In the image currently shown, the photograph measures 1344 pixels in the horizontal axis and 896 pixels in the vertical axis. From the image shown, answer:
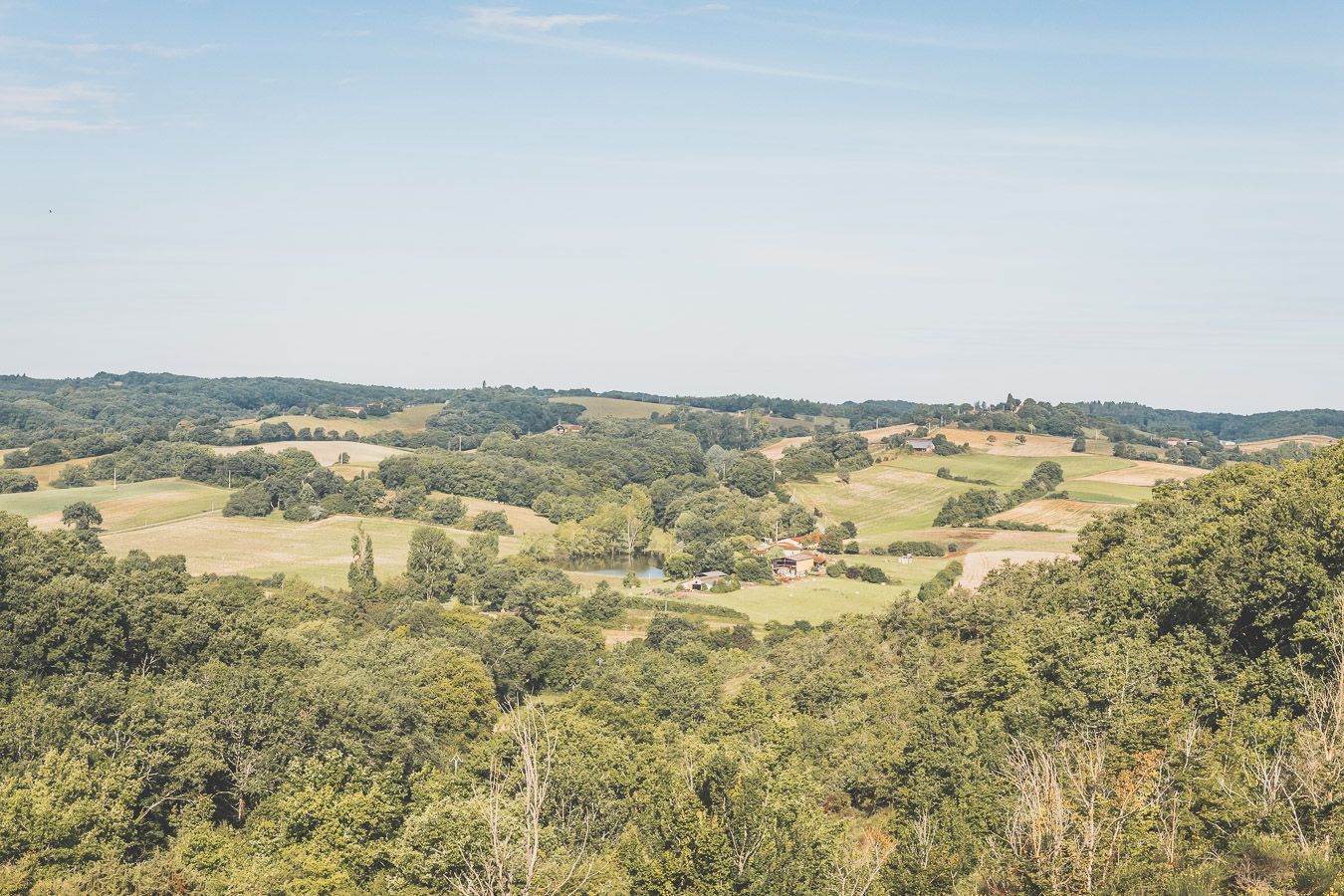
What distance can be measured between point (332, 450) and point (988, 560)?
11589cm

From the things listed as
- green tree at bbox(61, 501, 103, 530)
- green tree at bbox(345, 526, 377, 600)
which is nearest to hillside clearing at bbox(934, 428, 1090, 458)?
green tree at bbox(345, 526, 377, 600)

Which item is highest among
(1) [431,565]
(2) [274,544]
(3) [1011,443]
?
(3) [1011,443]

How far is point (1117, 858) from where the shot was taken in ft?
57.0

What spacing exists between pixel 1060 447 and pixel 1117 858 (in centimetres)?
15774

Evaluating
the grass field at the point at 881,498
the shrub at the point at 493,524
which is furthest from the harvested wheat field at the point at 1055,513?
the shrub at the point at 493,524

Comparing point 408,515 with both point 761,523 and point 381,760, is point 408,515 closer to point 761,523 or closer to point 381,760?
point 761,523

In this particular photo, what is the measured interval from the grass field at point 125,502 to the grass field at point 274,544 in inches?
130

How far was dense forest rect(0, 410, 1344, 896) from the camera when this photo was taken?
18.9 meters

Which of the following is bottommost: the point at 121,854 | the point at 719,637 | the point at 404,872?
the point at 719,637

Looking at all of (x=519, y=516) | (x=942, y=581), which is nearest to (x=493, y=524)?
(x=519, y=516)

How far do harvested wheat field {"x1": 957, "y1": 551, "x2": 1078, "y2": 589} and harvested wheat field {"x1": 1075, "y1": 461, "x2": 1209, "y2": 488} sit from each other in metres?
42.4

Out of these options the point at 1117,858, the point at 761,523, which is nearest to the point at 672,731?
the point at 1117,858

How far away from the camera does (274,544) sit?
104500 millimetres

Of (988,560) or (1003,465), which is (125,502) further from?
(1003,465)
